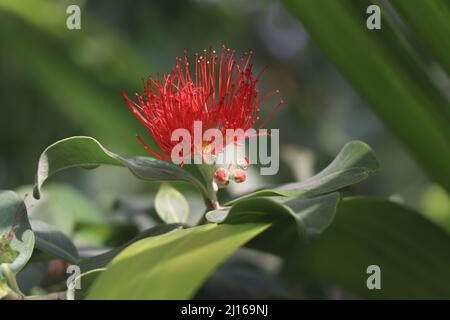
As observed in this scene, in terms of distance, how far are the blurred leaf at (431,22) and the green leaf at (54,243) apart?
453 millimetres

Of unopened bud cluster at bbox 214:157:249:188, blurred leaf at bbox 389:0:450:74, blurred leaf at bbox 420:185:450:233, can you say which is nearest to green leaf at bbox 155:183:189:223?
unopened bud cluster at bbox 214:157:249:188

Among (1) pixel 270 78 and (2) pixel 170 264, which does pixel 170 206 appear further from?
(1) pixel 270 78

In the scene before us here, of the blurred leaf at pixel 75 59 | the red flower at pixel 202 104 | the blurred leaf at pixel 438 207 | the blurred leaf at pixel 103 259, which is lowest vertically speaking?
the blurred leaf at pixel 438 207

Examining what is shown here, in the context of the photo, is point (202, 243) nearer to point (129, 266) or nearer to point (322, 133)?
point (129, 266)

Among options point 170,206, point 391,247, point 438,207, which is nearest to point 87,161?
point 170,206

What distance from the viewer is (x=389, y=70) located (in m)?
0.93

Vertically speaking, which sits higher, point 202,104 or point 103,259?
point 202,104

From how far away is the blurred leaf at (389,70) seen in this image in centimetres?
92

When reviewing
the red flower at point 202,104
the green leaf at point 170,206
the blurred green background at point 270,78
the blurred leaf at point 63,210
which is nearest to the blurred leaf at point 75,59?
the blurred green background at point 270,78

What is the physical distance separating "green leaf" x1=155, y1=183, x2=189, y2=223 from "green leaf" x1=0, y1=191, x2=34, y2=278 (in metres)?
0.20

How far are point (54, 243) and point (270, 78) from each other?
192 centimetres

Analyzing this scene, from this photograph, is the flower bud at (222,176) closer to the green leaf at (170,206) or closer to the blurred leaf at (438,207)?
the green leaf at (170,206)
